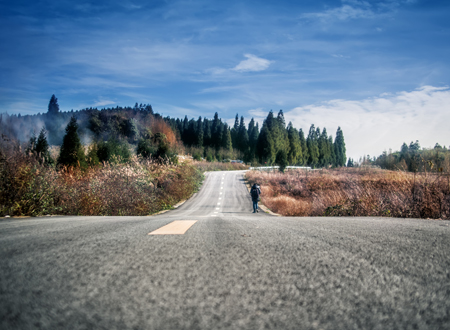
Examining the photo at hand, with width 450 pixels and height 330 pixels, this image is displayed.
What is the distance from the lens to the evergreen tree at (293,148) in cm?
6556

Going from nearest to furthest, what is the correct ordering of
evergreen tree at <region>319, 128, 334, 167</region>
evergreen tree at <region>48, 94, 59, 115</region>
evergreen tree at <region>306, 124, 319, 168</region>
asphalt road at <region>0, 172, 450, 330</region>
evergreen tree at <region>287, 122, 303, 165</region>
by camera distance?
asphalt road at <region>0, 172, 450, 330</region> < evergreen tree at <region>287, 122, 303, 165</region> < evergreen tree at <region>306, 124, 319, 168</region> < evergreen tree at <region>319, 128, 334, 167</region> < evergreen tree at <region>48, 94, 59, 115</region>

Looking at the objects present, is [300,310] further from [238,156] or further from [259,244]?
[238,156]

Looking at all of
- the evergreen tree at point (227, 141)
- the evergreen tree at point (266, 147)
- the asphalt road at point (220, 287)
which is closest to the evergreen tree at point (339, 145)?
the evergreen tree at point (227, 141)

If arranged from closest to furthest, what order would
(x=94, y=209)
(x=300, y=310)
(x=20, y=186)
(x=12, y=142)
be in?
(x=300, y=310) → (x=20, y=186) → (x=12, y=142) → (x=94, y=209)

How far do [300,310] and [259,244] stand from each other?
98 cm

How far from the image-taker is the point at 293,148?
66.8 m

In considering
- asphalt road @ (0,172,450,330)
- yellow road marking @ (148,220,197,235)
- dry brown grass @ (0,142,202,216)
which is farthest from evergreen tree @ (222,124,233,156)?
asphalt road @ (0,172,450,330)

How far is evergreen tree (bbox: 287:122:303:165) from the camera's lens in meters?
65.6

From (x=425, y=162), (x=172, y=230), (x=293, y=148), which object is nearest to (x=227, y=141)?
(x=293, y=148)

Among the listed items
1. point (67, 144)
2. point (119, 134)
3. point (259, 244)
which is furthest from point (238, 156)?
point (259, 244)

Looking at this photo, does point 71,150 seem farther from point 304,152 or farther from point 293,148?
point 304,152

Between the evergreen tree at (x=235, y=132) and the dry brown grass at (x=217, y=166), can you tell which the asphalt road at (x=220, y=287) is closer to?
the dry brown grass at (x=217, y=166)

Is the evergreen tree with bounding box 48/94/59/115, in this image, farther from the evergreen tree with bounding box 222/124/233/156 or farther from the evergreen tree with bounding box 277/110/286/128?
the evergreen tree with bounding box 277/110/286/128

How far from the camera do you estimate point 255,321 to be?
75 cm
